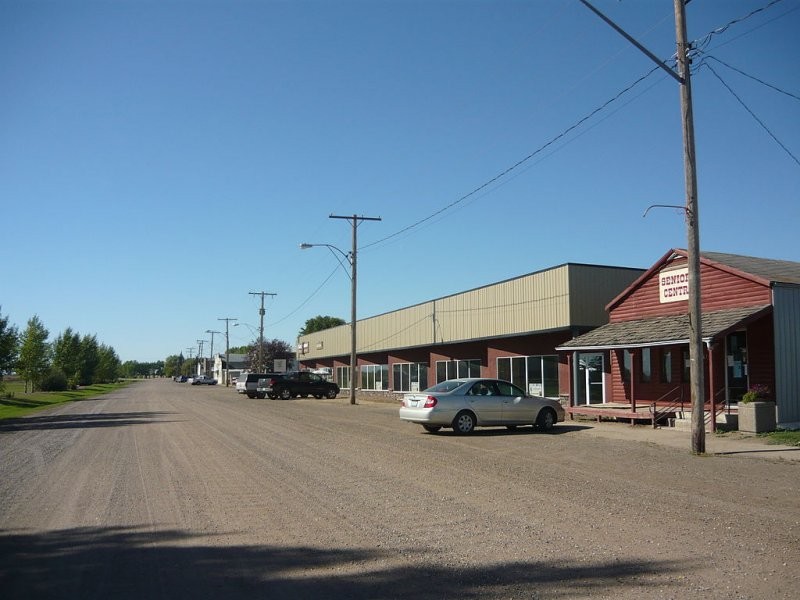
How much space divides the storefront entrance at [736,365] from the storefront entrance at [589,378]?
6.15 m

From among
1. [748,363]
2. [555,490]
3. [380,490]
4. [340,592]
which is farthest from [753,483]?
[748,363]

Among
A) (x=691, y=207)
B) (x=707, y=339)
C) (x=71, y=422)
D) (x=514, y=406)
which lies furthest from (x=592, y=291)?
(x=71, y=422)

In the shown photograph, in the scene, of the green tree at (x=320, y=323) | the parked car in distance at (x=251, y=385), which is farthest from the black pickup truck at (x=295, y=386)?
the green tree at (x=320, y=323)

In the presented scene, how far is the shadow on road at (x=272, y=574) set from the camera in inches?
215

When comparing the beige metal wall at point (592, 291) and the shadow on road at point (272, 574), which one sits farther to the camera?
the beige metal wall at point (592, 291)

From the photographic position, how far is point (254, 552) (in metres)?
6.63

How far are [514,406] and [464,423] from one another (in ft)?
5.23

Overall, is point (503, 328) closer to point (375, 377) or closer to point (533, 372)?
point (533, 372)

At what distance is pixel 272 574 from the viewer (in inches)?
234

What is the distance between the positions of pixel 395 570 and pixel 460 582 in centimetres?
64

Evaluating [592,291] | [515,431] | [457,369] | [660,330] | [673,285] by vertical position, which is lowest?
[515,431]

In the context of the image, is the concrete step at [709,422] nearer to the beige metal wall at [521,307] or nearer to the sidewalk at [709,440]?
the sidewalk at [709,440]

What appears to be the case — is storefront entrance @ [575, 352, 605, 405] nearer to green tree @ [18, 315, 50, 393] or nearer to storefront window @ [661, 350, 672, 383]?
storefront window @ [661, 350, 672, 383]

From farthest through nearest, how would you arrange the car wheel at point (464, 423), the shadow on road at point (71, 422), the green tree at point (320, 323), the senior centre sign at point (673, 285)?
the green tree at point (320, 323) → the senior centre sign at point (673, 285) → the shadow on road at point (71, 422) → the car wheel at point (464, 423)
